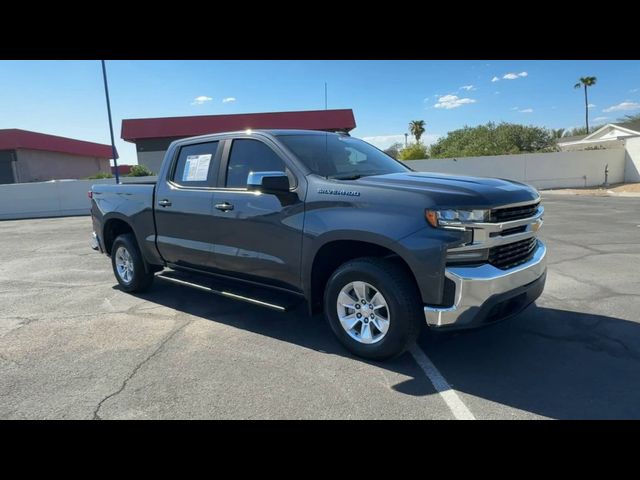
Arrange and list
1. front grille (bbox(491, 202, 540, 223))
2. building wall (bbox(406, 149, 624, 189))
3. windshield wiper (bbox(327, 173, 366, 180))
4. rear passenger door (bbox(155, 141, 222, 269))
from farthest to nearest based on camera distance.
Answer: building wall (bbox(406, 149, 624, 189)), rear passenger door (bbox(155, 141, 222, 269)), windshield wiper (bbox(327, 173, 366, 180)), front grille (bbox(491, 202, 540, 223))

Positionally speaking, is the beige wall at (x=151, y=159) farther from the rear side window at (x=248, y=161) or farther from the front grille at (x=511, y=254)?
the front grille at (x=511, y=254)

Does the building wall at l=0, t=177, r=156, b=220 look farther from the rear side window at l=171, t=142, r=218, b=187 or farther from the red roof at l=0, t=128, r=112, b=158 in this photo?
the rear side window at l=171, t=142, r=218, b=187

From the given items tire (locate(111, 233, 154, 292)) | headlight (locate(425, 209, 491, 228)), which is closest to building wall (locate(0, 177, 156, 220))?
tire (locate(111, 233, 154, 292))

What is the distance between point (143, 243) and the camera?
5609 millimetres

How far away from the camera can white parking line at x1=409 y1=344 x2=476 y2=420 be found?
291cm

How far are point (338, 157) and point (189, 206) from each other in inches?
70.9

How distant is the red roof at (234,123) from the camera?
3005 cm

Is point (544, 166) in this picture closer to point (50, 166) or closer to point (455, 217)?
point (455, 217)

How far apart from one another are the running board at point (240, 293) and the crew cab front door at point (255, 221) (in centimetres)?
17

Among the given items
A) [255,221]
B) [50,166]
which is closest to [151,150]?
[50,166]

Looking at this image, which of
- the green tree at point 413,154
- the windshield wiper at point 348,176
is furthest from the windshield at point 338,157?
the green tree at point 413,154

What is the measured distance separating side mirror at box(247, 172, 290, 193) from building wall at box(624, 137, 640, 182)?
30.9 m

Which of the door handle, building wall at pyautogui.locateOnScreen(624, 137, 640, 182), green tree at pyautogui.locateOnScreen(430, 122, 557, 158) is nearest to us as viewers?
the door handle

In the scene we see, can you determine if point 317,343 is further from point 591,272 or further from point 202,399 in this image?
point 591,272
